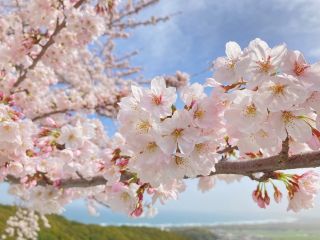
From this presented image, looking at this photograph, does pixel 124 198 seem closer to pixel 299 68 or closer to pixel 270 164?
pixel 270 164

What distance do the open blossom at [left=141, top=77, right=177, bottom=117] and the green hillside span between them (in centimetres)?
1235

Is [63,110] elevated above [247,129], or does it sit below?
above

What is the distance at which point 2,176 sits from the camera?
11.5 ft

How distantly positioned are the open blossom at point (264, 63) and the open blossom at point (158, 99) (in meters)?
0.35

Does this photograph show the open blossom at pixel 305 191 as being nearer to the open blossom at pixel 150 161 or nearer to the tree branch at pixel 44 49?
the open blossom at pixel 150 161

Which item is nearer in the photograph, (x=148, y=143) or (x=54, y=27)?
(x=148, y=143)

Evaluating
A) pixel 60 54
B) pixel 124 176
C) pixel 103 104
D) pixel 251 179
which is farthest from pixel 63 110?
pixel 251 179

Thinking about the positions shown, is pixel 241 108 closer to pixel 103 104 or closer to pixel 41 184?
pixel 41 184

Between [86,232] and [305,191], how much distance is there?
49.2 feet

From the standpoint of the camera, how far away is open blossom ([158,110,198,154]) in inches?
68.7

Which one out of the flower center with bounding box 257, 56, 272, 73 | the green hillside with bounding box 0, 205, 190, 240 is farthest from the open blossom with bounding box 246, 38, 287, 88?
the green hillside with bounding box 0, 205, 190, 240

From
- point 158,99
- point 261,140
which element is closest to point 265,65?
point 261,140

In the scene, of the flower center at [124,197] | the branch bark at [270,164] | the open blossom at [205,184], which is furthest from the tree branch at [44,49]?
the branch bark at [270,164]

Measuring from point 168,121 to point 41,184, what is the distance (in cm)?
252
